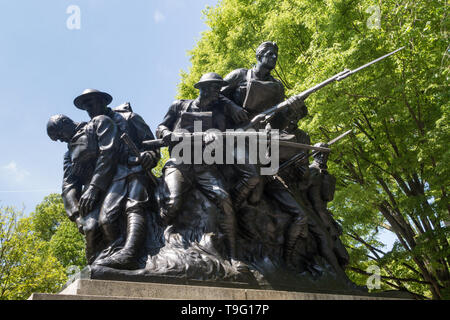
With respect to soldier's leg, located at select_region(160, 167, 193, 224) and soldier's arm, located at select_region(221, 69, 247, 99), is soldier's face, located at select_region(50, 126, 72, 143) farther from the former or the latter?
soldier's arm, located at select_region(221, 69, 247, 99)

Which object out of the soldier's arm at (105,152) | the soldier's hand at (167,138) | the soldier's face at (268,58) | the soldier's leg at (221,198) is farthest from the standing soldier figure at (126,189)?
the soldier's face at (268,58)

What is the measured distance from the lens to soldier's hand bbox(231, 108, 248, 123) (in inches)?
264

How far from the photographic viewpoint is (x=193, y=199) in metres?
5.83

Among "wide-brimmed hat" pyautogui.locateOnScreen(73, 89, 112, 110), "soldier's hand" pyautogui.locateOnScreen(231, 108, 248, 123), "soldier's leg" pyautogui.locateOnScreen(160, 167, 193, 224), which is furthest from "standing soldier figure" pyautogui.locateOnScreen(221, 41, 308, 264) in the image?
"wide-brimmed hat" pyautogui.locateOnScreen(73, 89, 112, 110)

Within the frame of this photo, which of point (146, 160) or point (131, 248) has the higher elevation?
point (146, 160)

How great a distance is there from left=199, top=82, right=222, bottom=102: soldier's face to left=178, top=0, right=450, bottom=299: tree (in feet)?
15.8

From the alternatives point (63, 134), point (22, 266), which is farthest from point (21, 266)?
point (63, 134)

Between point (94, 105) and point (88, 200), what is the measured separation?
159cm

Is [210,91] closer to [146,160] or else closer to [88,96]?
[146,160]

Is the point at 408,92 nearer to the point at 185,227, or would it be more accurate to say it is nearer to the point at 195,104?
the point at 195,104

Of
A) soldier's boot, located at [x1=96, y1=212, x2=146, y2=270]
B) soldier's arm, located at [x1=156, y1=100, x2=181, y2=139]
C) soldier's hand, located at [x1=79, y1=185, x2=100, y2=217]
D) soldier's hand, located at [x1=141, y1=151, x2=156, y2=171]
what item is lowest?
soldier's boot, located at [x1=96, y1=212, x2=146, y2=270]

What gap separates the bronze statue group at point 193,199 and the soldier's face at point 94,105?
15 millimetres

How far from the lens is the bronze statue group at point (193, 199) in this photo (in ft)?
17.3

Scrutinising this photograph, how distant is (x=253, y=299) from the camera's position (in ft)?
15.9
